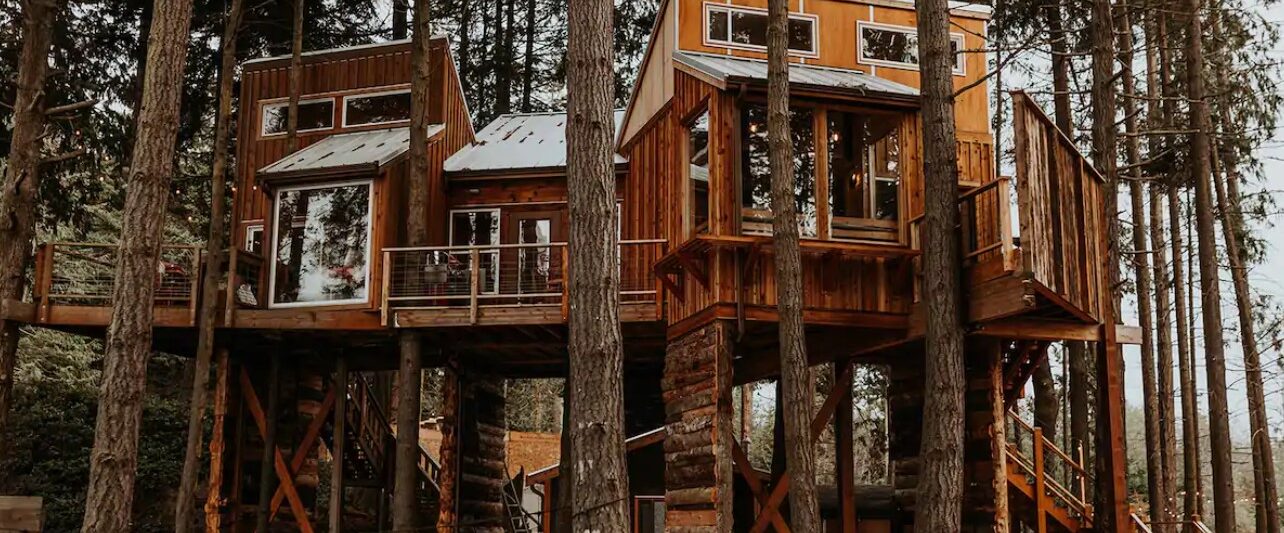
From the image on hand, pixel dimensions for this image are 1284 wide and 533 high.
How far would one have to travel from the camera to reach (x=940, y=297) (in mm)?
12031

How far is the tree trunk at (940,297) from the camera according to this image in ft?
37.7

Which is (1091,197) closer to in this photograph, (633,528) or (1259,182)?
(633,528)

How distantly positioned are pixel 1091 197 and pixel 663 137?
5.72m

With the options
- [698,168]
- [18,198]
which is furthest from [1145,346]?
[18,198]

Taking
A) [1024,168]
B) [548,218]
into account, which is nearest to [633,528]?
[548,218]

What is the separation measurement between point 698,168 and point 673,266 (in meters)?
1.34

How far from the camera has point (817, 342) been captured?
15.3 metres

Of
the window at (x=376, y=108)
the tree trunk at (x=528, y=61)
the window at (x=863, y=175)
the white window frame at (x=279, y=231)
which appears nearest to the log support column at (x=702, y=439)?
the window at (x=863, y=175)

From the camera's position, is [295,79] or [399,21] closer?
[295,79]

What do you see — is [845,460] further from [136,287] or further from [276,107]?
[276,107]

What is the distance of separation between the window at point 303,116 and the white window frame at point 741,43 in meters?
7.71

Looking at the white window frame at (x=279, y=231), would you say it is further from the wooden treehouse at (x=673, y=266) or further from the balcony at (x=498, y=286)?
the balcony at (x=498, y=286)

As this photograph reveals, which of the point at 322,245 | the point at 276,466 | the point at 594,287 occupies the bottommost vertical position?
the point at 276,466

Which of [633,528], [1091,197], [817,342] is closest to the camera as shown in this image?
[1091,197]
